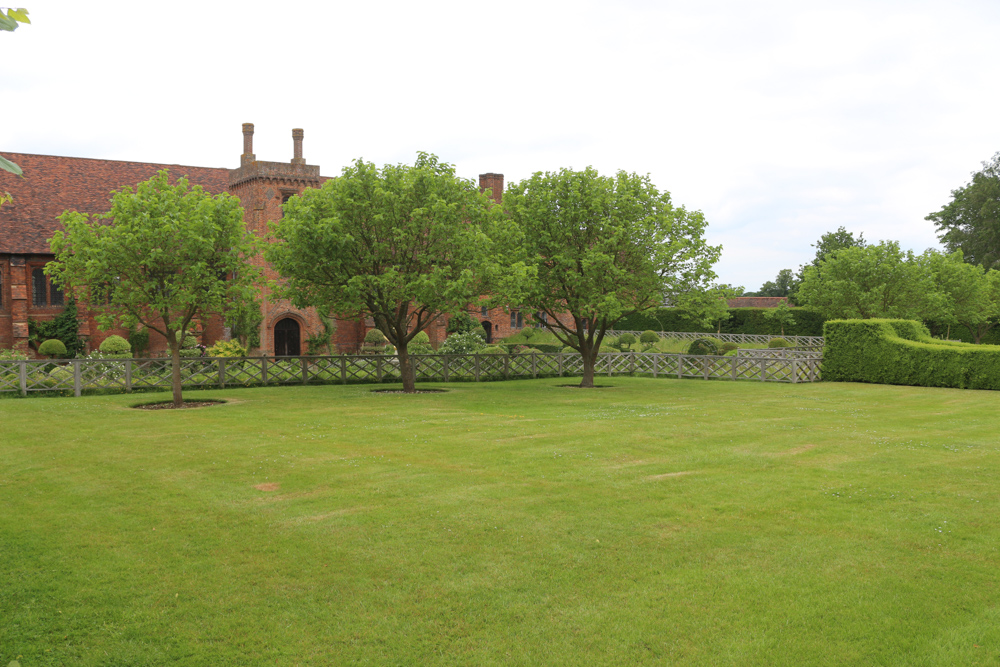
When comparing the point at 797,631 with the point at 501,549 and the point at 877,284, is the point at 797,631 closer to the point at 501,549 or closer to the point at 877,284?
the point at 501,549

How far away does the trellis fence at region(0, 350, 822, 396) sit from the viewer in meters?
25.0

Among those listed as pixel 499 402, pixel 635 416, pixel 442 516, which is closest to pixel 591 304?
pixel 499 402

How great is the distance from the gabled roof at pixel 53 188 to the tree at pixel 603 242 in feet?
A: 81.0

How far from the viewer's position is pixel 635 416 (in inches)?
746

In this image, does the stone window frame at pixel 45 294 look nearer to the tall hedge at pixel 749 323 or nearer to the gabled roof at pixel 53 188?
the gabled roof at pixel 53 188

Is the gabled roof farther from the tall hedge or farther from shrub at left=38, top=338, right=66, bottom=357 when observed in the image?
the tall hedge

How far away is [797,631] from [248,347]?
38601mm

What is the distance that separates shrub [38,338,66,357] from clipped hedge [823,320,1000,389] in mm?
36664

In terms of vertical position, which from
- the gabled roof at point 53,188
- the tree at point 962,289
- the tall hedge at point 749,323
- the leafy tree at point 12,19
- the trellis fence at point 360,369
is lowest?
the trellis fence at point 360,369

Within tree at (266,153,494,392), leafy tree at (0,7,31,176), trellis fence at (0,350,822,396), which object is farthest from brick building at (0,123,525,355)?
leafy tree at (0,7,31,176)

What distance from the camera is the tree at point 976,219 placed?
67.4 meters

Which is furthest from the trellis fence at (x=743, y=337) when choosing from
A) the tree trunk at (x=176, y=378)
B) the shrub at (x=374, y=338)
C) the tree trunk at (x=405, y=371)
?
the tree trunk at (x=176, y=378)

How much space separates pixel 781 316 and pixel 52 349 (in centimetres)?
4875

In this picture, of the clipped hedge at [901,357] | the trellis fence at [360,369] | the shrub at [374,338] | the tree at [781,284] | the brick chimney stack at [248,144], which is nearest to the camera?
the trellis fence at [360,369]
